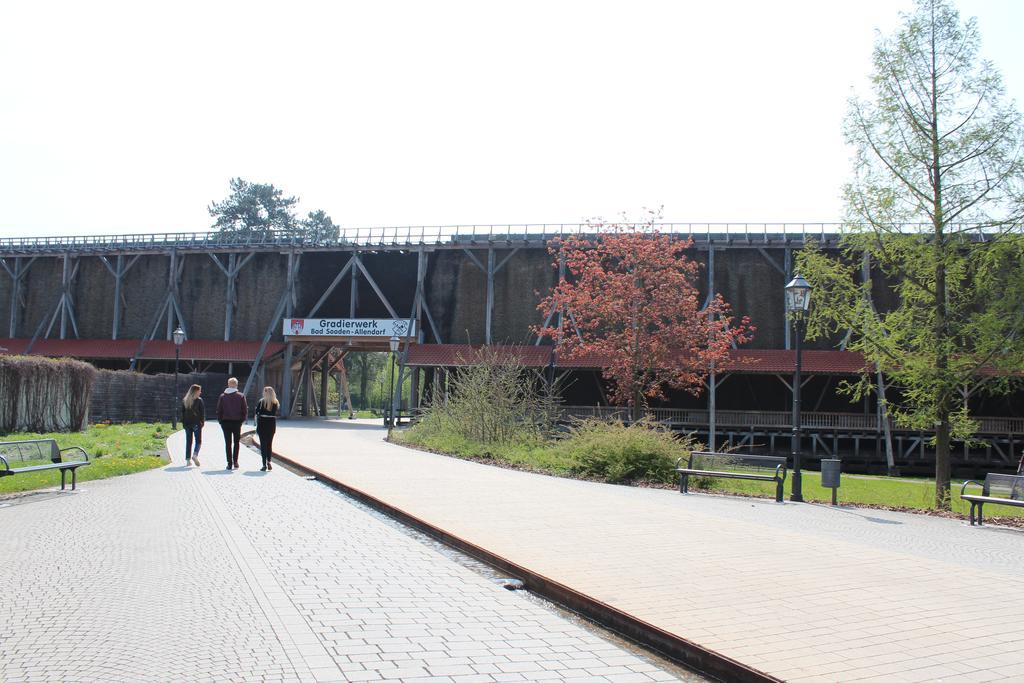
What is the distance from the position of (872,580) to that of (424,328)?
130ft

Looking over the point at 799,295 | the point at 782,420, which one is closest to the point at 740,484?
the point at 799,295

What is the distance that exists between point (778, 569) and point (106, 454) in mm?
16489

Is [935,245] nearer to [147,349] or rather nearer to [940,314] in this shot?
[940,314]

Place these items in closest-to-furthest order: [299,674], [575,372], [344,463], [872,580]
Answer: [299,674] → [872,580] → [344,463] → [575,372]

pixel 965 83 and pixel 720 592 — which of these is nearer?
pixel 720 592

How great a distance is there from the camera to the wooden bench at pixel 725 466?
1438cm

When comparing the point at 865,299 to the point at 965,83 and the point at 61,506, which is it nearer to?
the point at 965,83

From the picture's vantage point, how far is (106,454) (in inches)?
738

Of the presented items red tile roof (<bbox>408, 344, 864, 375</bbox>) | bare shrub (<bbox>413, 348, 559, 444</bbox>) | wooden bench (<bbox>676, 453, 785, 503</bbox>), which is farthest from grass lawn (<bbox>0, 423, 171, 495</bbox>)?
red tile roof (<bbox>408, 344, 864, 375</bbox>)

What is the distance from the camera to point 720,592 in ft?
20.8

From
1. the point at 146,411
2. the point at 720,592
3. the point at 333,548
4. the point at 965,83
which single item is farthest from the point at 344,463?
the point at 146,411

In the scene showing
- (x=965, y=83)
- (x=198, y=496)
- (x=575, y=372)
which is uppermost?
(x=965, y=83)

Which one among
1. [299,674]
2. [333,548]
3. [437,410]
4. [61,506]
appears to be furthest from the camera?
[437,410]

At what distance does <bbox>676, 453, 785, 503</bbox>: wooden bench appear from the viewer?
1438cm
